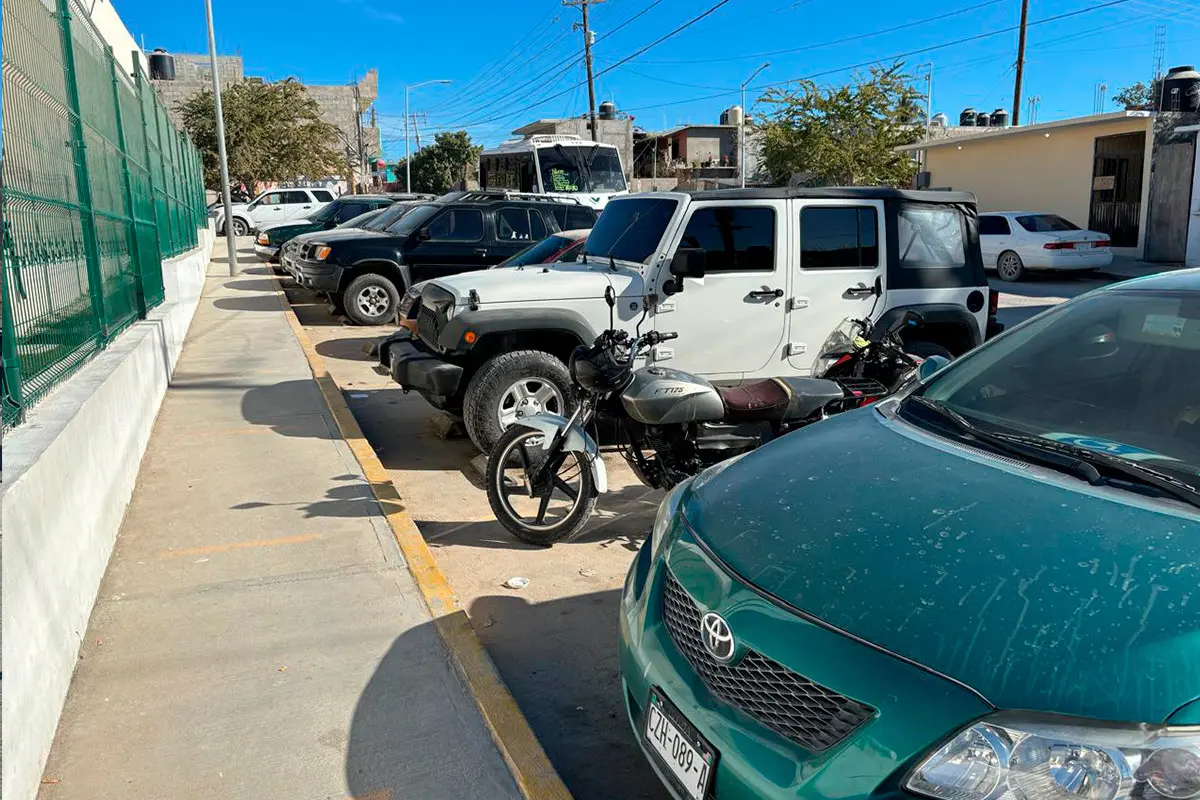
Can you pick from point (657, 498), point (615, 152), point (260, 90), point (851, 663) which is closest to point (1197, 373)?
point (851, 663)

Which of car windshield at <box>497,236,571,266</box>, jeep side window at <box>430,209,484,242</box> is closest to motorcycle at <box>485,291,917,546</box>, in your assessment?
car windshield at <box>497,236,571,266</box>

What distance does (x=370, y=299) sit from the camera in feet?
45.7

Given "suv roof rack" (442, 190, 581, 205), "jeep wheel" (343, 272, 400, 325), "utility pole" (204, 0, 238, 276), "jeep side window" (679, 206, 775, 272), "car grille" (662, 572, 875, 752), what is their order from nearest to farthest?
"car grille" (662, 572, 875, 752), "jeep side window" (679, 206, 775, 272), "suv roof rack" (442, 190, 581, 205), "jeep wheel" (343, 272, 400, 325), "utility pole" (204, 0, 238, 276)

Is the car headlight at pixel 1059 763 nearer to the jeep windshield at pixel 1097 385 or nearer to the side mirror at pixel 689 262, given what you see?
the jeep windshield at pixel 1097 385

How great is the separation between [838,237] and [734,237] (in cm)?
86

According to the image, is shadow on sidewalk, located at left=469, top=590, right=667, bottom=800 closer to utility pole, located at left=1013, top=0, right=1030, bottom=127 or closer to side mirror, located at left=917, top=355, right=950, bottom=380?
side mirror, located at left=917, top=355, right=950, bottom=380

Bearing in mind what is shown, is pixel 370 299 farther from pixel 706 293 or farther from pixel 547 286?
pixel 706 293

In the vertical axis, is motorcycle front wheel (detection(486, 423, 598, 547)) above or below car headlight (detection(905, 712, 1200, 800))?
below

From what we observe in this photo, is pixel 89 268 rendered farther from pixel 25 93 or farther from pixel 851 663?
pixel 851 663

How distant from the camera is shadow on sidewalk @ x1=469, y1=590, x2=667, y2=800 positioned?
11.0 feet

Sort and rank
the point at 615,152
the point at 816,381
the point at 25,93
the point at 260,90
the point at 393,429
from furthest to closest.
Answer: the point at 260,90, the point at 615,152, the point at 393,429, the point at 816,381, the point at 25,93

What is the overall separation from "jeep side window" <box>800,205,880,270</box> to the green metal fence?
15.8 feet

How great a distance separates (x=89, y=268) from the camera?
19.4 ft

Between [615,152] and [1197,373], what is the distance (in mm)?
19210
